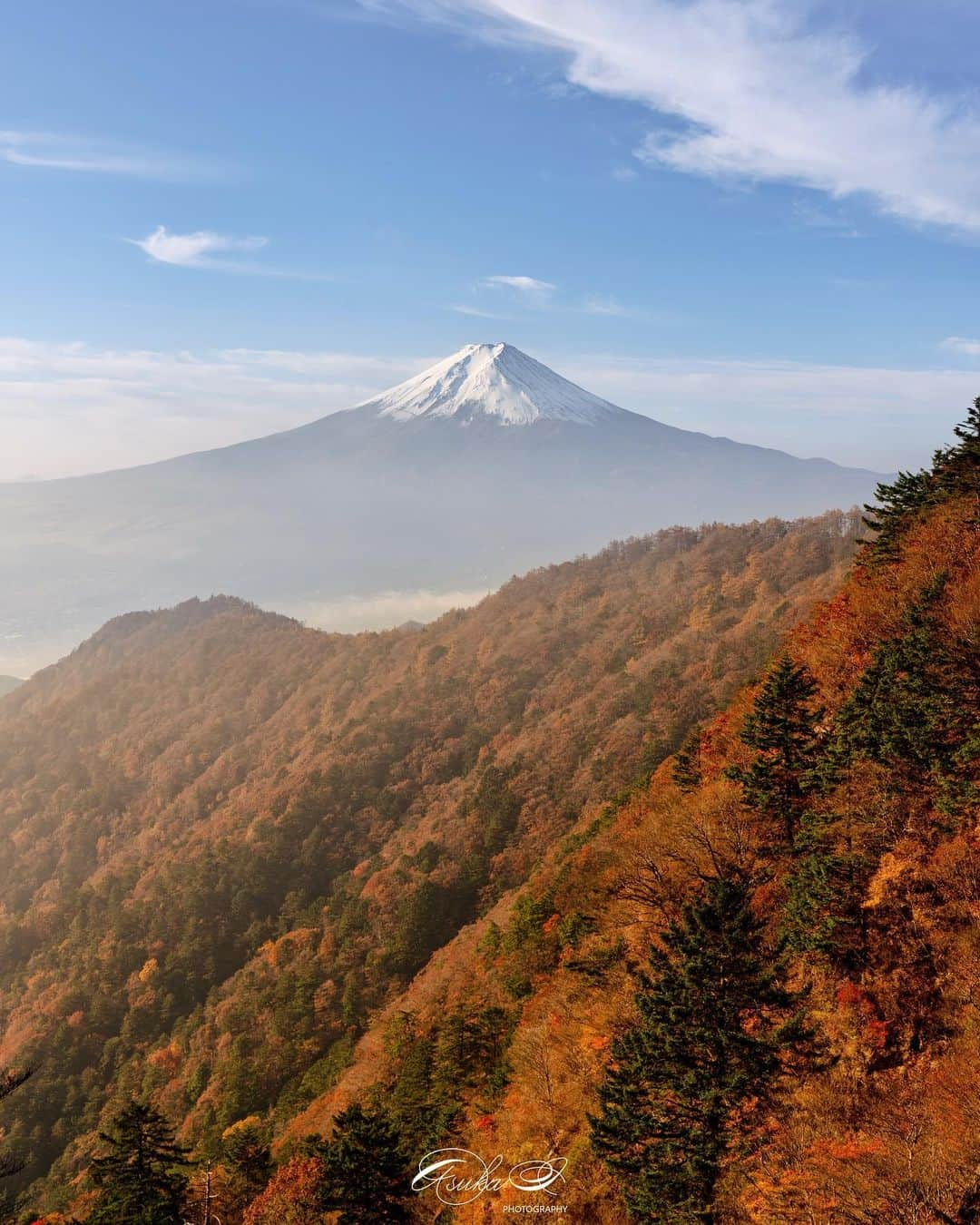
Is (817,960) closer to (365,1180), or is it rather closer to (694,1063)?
(694,1063)

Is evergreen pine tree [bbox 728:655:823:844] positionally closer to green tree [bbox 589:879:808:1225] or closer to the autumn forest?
the autumn forest

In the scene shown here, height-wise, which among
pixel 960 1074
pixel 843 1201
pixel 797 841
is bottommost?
pixel 843 1201

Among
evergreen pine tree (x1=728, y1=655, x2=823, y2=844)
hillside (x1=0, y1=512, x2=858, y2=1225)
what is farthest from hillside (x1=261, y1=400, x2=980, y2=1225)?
hillside (x1=0, y1=512, x2=858, y2=1225)

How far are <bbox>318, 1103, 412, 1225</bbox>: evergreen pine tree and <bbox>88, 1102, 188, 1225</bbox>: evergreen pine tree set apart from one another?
535cm

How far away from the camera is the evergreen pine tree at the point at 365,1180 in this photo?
20.2 meters

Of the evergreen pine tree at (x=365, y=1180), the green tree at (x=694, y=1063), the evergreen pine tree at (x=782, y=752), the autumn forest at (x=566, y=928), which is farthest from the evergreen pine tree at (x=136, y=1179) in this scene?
the evergreen pine tree at (x=782, y=752)

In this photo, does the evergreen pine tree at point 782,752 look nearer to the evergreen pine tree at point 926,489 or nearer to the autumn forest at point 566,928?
the autumn forest at point 566,928

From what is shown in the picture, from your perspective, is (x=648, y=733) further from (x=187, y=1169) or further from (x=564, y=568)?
(x=564, y=568)

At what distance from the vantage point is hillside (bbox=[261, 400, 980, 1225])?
14.8 metres

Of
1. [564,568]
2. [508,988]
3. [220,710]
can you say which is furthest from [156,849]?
[564,568]

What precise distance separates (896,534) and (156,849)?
336 feet

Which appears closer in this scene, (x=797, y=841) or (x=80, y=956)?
(x=797, y=841)

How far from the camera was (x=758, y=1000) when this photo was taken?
15.8 metres

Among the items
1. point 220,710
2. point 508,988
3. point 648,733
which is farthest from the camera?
point 220,710
